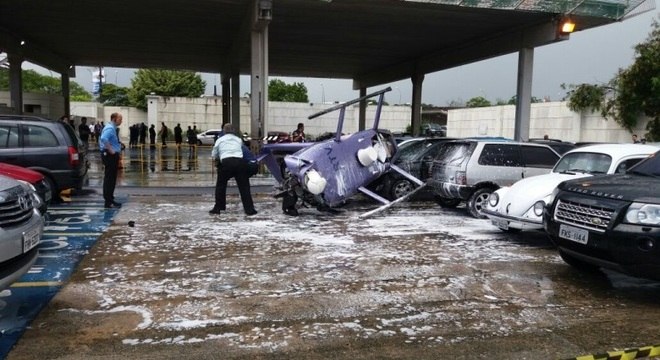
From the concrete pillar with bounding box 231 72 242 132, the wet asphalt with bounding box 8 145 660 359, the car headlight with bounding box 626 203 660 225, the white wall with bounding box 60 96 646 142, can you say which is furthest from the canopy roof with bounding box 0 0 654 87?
the car headlight with bounding box 626 203 660 225

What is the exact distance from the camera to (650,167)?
611cm

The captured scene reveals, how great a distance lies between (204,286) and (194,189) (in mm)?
8443

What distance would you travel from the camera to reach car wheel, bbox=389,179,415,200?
11570 millimetres

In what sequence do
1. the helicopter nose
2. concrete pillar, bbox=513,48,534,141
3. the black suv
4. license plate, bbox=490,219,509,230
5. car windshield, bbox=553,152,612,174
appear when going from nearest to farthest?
license plate, bbox=490,219,509,230 → car windshield, bbox=553,152,612,174 → the black suv → the helicopter nose → concrete pillar, bbox=513,48,534,141

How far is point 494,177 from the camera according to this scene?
33.8 feet

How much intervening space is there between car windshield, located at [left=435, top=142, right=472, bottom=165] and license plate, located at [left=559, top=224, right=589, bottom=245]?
15.4 ft

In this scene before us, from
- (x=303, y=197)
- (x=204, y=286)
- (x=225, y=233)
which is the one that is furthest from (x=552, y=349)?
(x=303, y=197)

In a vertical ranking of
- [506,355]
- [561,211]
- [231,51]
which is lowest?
[506,355]

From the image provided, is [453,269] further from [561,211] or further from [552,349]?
[552,349]

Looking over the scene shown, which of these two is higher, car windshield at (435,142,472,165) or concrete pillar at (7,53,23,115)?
concrete pillar at (7,53,23,115)

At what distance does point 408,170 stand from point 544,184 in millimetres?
4705

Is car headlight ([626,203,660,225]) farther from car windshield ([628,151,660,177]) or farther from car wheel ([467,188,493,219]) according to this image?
car wheel ([467,188,493,219])

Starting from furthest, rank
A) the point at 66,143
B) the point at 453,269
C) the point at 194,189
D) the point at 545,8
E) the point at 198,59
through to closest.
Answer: the point at 198,59, the point at 545,8, the point at 194,189, the point at 66,143, the point at 453,269

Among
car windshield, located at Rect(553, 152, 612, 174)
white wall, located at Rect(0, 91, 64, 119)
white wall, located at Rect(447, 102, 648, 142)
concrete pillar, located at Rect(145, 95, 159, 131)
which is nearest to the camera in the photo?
car windshield, located at Rect(553, 152, 612, 174)
